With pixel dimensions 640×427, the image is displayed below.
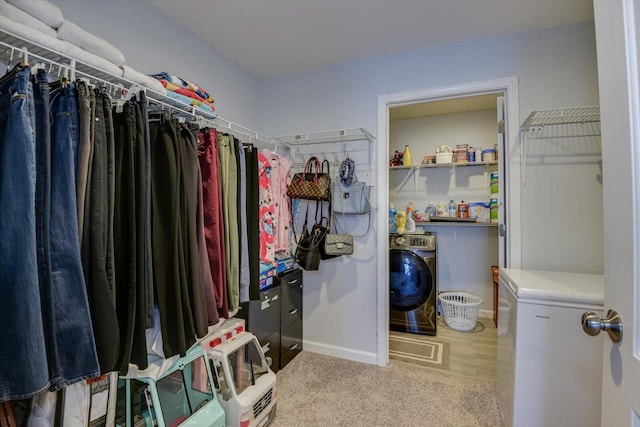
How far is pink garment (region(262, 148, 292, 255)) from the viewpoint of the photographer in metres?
2.18

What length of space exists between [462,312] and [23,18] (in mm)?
3627

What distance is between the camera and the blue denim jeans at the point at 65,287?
84cm

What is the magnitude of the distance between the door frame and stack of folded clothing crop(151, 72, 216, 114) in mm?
1319

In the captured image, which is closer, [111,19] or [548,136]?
[111,19]

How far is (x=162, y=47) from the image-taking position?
70.7 inches

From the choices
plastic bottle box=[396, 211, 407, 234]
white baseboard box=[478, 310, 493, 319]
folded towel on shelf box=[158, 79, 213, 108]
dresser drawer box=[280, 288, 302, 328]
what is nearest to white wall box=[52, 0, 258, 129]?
folded towel on shelf box=[158, 79, 213, 108]

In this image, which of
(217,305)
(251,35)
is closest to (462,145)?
(251,35)

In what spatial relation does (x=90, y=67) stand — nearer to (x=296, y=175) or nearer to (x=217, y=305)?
(x=217, y=305)

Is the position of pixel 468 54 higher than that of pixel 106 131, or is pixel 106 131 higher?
pixel 468 54

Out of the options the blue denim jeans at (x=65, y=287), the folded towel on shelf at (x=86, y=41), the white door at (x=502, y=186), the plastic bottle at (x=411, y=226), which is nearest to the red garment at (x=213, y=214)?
the folded towel on shelf at (x=86, y=41)

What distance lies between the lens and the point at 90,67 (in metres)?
1.12

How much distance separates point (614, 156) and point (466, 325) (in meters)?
2.77

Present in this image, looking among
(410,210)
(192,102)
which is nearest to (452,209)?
(410,210)

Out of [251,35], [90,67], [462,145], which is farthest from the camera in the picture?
[462,145]
